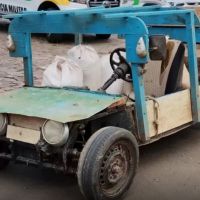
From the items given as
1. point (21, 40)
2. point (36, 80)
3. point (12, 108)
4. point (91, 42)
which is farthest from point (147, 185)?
point (91, 42)

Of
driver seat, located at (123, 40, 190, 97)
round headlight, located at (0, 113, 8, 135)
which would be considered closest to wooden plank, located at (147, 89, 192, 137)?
driver seat, located at (123, 40, 190, 97)

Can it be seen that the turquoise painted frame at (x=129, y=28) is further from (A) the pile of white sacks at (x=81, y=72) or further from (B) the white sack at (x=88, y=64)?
(B) the white sack at (x=88, y=64)

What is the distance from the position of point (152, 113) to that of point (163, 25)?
1.26 meters

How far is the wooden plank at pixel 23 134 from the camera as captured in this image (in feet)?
12.9

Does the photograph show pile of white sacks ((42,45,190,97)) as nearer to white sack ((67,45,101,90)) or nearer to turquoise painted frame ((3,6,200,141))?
white sack ((67,45,101,90))

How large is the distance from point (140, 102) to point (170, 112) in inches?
21.5

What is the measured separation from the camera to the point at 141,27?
404 cm

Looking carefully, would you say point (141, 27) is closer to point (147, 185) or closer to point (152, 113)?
point (152, 113)

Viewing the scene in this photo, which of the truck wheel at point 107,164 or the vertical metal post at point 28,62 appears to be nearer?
the truck wheel at point 107,164

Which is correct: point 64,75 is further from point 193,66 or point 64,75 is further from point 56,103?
point 193,66

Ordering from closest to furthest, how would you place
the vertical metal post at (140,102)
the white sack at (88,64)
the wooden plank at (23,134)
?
the wooden plank at (23,134) < the vertical metal post at (140,102) < the white sack at (88,64)

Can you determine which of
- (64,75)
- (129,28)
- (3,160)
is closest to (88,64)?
(64,75)

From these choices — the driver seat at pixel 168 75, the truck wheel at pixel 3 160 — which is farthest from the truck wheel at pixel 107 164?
the driver seat at pixel 168 75

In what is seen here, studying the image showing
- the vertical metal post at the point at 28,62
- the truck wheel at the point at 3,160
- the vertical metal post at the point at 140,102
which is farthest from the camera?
the vertical metal post at the point at 28,62
